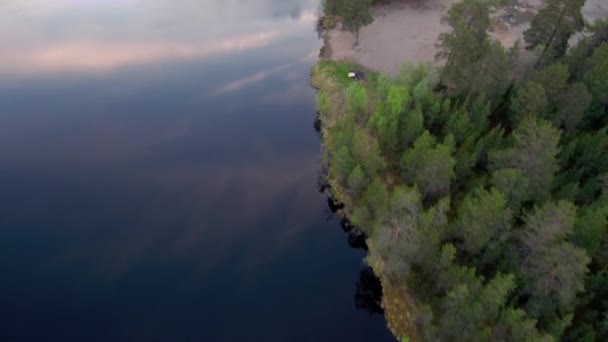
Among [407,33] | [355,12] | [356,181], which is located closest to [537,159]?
[356,181]

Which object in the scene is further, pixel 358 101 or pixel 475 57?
pixel 358 101

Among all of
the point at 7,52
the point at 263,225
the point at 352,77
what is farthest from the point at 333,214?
the point at 7,52

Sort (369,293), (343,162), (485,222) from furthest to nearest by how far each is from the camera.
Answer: (343,162)
(369,293)
(485,222)

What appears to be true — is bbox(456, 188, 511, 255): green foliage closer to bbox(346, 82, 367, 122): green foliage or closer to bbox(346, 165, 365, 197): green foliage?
bbox(346, 165, 365, 197): green foliage

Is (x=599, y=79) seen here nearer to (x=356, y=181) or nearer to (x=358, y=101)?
(x=358, y=101)

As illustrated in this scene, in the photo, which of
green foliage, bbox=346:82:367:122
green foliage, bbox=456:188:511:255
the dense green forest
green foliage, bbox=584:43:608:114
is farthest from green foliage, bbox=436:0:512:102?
green foliage, bbox=456:188:511:255

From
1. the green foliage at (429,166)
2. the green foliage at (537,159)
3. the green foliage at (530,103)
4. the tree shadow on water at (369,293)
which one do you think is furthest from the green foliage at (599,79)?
the tree shadow on water at (369,293)

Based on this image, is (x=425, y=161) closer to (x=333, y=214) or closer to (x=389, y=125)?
(x=389, y=125)
